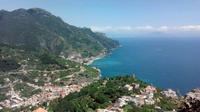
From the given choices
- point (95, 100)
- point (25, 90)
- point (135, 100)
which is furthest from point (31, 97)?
point (135, 100)

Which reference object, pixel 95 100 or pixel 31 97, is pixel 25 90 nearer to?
pixel 31 97

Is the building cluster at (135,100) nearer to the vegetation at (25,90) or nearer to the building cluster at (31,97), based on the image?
the building cluster at (31,97)

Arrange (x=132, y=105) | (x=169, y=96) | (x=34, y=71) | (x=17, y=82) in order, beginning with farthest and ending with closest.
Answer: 1. (x=34, y=71)
2. (x=17, y=82)
3. (x=169, y=96)
4. (x=132, y=105)

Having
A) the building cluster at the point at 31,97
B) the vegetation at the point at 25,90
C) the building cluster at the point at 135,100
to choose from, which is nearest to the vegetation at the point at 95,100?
the building cluster at the point at 135,100

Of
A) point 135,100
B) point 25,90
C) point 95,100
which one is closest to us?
point 135,100

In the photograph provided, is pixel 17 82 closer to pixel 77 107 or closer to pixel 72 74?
pixel 72 74

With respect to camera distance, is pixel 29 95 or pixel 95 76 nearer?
pixel 29 95

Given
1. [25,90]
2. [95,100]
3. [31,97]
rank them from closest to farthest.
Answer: [95,100] < [31,97] < [25,90]

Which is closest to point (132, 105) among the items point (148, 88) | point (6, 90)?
point (148, 88)

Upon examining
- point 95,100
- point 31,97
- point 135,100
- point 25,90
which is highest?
point 135,100

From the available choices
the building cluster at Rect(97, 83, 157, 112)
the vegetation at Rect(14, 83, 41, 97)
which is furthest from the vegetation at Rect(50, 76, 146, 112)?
the vegetation at Rect(14, 83, 41, 97)

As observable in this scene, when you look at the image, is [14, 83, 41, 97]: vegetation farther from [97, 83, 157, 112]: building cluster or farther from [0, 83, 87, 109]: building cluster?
[97, 83, 157, 112]: building cluster
